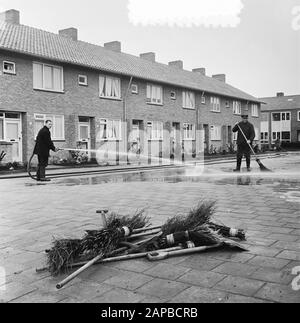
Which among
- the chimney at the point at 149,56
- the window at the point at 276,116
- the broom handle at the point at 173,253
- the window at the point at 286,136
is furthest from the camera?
the window at the point at 276,116

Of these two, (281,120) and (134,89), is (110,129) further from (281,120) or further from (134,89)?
(281,120)

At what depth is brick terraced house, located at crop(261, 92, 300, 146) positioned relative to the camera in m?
60.9

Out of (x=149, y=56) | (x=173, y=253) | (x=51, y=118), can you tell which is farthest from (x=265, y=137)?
(x=173, y=253)

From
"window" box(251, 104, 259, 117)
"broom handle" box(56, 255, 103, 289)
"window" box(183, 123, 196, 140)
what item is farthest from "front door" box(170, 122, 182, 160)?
"broom handle" box(56, 255, 103, 289)

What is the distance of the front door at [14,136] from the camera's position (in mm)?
20000

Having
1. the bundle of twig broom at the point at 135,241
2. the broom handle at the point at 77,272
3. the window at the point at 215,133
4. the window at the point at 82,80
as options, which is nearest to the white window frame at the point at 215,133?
the window at the point at 215,133

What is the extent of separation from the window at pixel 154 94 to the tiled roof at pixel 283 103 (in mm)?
35850

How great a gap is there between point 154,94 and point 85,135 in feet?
26.5

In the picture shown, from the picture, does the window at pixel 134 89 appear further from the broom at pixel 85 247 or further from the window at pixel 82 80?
the broom at pixel 85 247

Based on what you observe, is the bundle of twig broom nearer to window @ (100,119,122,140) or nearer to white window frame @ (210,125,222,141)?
window @ (100,119,122,140)

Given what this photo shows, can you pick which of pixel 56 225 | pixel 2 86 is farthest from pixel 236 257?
pixel 2 86

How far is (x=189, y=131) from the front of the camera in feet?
115

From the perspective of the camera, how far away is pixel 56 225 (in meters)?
5.82

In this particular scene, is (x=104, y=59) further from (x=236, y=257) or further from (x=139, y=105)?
(x=236, y=257)
